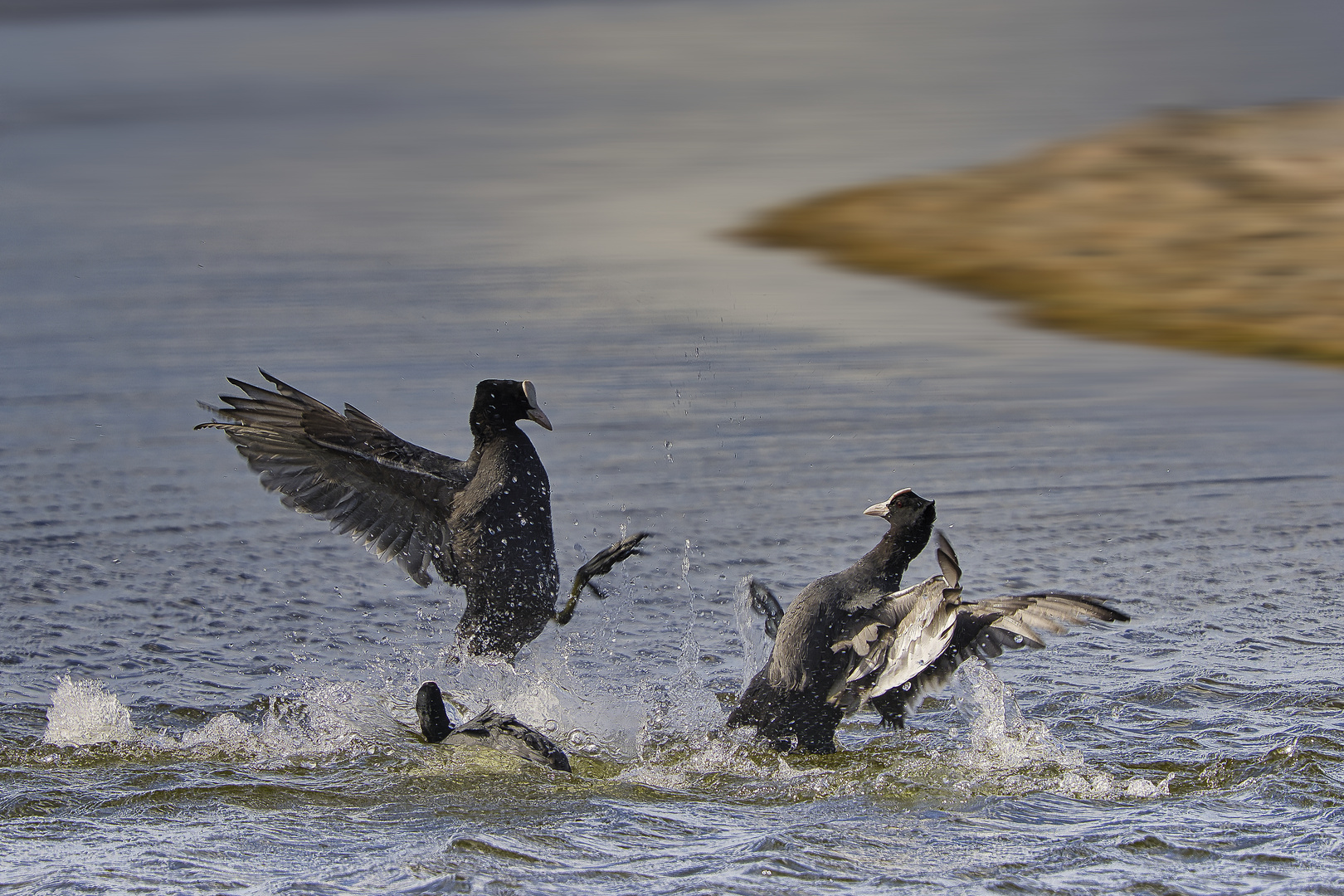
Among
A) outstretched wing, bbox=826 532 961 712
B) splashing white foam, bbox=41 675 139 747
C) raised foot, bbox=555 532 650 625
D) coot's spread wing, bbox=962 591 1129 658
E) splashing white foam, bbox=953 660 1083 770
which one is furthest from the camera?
raised foot, bbox=555 532 650 625

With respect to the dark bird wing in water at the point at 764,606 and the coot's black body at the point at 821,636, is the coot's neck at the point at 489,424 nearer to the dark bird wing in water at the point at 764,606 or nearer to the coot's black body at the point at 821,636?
the dark bird wing in water at the point at 764,606

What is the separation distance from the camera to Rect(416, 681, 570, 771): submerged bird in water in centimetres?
478

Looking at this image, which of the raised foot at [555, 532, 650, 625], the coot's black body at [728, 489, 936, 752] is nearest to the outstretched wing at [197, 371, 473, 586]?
the raised foot at [555, 532, 650, 625]

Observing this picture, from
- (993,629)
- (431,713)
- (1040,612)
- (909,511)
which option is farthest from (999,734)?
(431,713)

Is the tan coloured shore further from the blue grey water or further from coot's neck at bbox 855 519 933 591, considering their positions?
coot's neck at bbox 855 519 933 591

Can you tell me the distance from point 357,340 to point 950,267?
484 centimetres

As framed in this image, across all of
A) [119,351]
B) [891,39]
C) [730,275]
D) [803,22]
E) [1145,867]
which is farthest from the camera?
[803,22]

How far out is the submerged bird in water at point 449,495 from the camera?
17.3 feet

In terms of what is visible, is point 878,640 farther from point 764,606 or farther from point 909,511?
point 764,606

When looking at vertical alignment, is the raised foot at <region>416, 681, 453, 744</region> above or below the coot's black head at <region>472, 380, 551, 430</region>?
below

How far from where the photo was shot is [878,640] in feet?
15.5

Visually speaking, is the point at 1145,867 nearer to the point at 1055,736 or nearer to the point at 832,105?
the point at 1055,736

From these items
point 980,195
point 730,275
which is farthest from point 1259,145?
point 730,275

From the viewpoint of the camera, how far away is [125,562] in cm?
657
